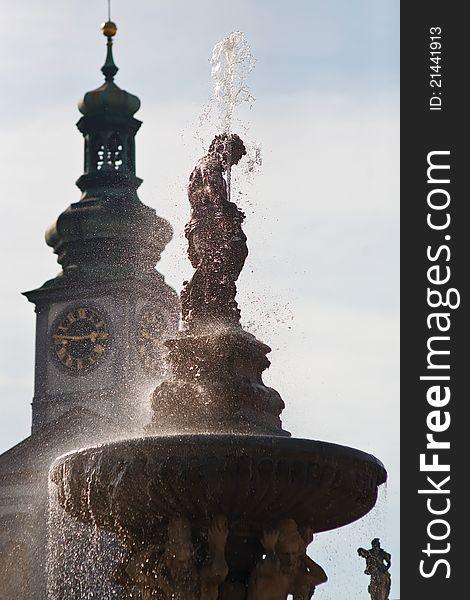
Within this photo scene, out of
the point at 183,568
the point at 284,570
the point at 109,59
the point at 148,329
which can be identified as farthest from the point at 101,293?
the point at 183,568

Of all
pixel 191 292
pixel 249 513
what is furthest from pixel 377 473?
pixel 191 292

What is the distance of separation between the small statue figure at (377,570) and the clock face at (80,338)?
4313 centimetres

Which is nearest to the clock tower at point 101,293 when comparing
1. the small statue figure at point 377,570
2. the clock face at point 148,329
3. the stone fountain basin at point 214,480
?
the clock face at point 148,329

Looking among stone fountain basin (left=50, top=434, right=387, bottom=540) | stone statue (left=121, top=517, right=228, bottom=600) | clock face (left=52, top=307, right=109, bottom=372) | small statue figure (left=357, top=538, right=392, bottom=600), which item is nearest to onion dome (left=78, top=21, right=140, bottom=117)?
clock face (left=52, top=307, right=109, bottom=372)

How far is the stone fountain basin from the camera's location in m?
14.1

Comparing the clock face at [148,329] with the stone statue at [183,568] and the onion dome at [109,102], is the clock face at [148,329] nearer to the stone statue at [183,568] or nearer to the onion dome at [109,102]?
the onion dome at [109,102]

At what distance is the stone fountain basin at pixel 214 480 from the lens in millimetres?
14070

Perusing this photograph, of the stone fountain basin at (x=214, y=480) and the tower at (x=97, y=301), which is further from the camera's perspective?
the tower at (x=97, y=301)

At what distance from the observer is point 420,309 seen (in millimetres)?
16812

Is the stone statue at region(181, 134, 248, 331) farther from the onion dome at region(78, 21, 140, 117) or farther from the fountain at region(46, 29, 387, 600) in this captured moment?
the onion dome at region(78, 21, 140, 117)

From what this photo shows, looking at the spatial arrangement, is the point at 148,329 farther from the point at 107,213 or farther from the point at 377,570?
the point at 377,570

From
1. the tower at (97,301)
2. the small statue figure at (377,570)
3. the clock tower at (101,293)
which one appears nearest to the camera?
the small statue figure at (377,570)

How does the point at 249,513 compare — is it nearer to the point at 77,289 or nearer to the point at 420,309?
the point at 420,309

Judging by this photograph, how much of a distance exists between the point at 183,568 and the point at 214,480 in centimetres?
71
